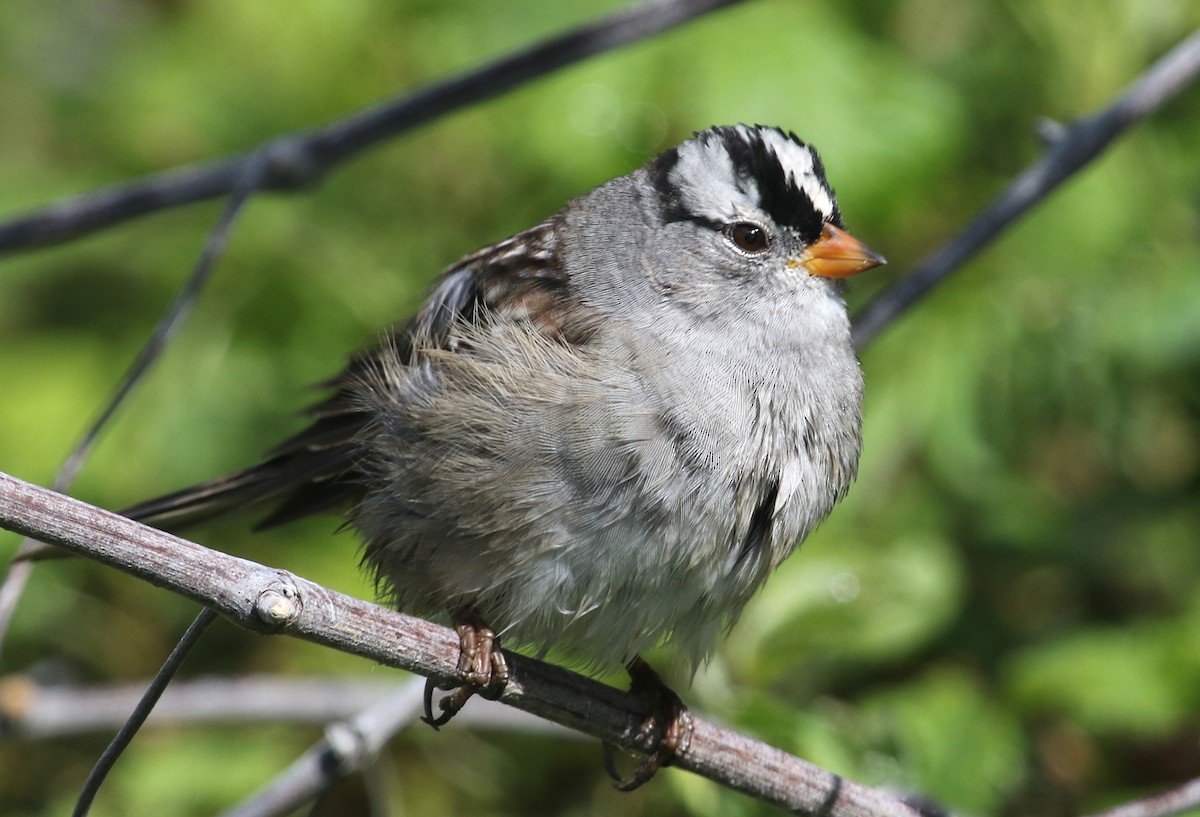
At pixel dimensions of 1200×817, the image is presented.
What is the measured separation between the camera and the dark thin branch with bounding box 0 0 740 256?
2594 millimetres

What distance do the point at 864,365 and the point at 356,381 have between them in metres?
1.40

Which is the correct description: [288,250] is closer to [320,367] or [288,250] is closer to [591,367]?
[320,367]

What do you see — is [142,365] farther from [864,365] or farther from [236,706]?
[864,365]

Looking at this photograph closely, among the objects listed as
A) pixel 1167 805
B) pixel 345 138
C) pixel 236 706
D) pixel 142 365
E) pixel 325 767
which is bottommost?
pixel 236 706

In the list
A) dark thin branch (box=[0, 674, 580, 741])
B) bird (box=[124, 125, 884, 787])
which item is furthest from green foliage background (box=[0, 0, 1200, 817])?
bird (box=[124, 125, 884, 787])

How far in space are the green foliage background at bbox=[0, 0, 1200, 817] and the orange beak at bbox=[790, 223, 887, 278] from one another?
2.41 feet

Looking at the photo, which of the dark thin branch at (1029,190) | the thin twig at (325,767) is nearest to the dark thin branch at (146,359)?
the thin twig at (325,767)

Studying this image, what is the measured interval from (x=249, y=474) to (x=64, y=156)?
9.36ft

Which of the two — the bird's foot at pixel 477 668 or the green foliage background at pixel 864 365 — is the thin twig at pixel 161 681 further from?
the green foliage background at pixel 864 365

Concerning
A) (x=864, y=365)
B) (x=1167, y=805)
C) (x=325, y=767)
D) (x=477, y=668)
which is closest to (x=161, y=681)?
(x=477, y=668)

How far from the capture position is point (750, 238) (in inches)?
101

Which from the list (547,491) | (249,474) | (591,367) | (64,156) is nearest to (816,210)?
(591,367)

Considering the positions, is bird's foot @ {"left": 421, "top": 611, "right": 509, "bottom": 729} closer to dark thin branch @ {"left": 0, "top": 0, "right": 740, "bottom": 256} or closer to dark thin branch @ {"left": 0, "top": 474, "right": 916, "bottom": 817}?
dark thin branch @ {"left": 0, "top": 474, "right": 916, "bottom": 817}

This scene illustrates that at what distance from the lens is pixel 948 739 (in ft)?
9.32
